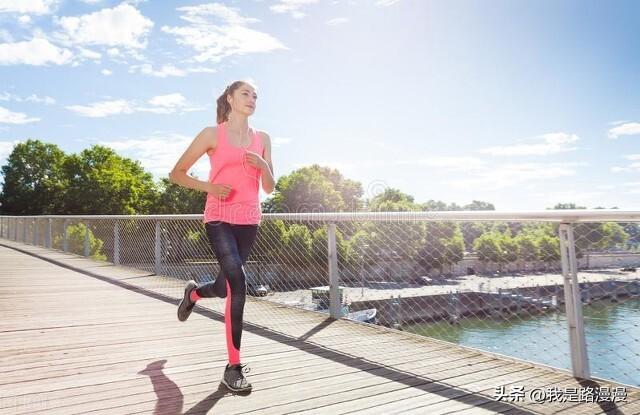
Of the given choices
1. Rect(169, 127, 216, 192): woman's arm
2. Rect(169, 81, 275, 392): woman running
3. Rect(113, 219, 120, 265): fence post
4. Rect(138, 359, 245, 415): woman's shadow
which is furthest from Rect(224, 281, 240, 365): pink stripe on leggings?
Rect(113, 219, 120, 265): fence post

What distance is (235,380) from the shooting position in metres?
2.56

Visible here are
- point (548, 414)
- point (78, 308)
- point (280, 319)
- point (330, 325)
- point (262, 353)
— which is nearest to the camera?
point (548, 414)

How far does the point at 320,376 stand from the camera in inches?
113

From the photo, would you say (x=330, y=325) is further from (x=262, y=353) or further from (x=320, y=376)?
(x=320, y=376)

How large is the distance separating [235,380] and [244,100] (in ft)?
5.10

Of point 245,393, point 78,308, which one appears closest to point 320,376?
point 245,393

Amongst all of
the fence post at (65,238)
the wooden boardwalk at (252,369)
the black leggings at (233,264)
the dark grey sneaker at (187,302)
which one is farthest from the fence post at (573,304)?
the fence post at (65,238)

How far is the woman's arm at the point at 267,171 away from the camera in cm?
278

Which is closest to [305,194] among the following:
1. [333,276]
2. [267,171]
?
[333,276]

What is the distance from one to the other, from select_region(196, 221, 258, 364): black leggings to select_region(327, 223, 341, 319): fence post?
74.3 inches

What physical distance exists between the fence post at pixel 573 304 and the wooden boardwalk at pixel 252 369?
114 millimetres

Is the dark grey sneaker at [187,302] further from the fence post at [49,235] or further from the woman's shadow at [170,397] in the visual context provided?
the fence post at [49,235]

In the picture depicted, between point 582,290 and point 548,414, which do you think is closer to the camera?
point 548,414

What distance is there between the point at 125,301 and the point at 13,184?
196 feet
